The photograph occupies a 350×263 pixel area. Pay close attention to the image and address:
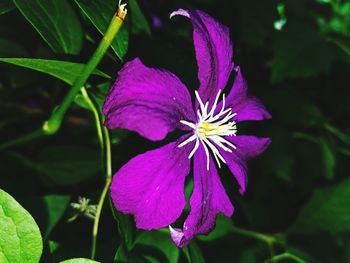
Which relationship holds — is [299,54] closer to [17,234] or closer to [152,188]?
[152,188]

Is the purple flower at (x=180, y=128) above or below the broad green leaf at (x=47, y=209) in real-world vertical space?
above

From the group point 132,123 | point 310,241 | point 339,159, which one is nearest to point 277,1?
point 339,159

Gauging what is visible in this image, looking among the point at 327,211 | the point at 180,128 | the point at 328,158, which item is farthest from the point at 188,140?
the point at 328,158

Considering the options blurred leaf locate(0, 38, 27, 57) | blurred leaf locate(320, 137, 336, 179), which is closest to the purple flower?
blurred leaf locate(0, 38, 27, 57)

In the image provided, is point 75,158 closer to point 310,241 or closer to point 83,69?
point 83,69

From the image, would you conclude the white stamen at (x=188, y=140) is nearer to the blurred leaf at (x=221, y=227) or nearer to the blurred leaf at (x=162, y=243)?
the blurred leaf at (x=162, y=243)

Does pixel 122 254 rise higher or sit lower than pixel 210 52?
lower

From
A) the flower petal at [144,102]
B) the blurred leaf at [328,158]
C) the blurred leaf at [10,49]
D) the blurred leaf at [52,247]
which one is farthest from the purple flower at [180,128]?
Answer: the blurred leaf at [328,158]
